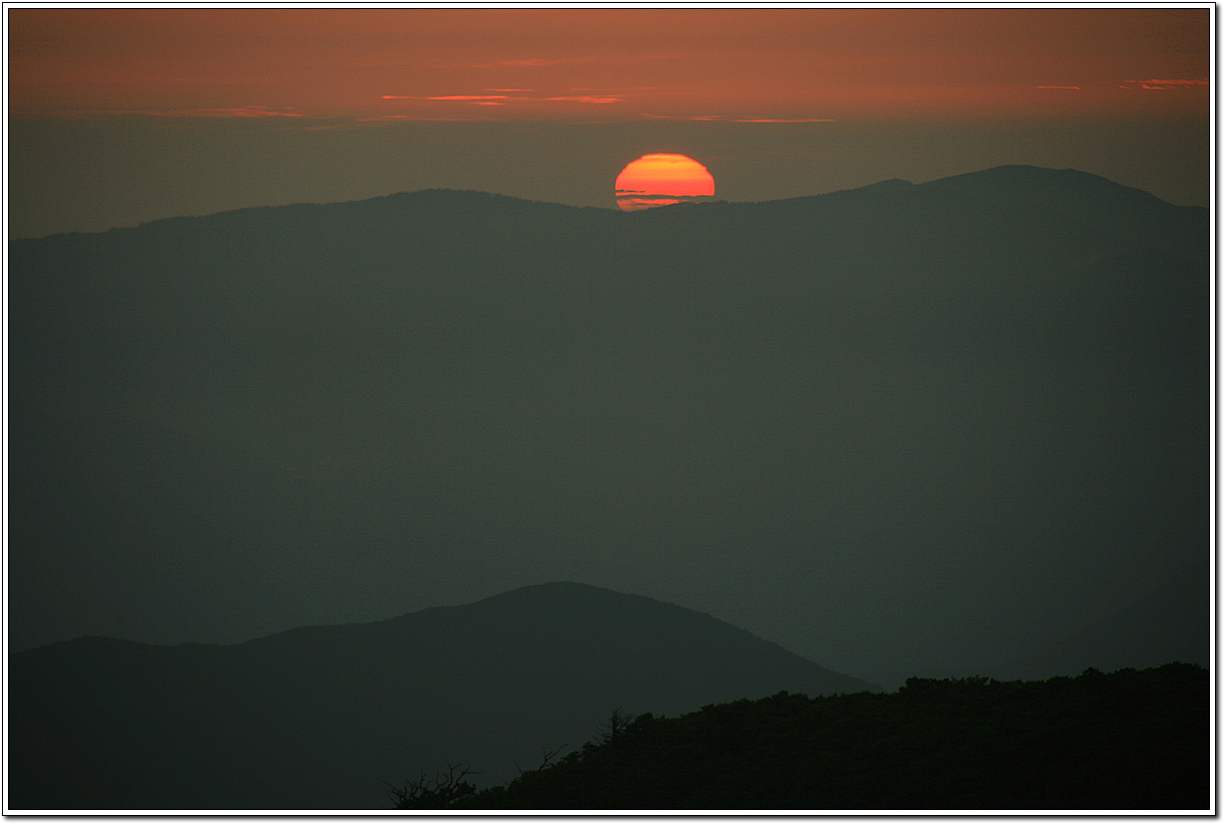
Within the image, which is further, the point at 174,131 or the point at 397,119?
the point at 174,131

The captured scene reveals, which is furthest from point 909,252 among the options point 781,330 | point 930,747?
point 930,747

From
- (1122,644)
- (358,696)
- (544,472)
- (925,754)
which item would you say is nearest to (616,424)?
(544,472)

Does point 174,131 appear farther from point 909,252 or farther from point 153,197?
point 909,252

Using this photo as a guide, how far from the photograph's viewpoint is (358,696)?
57812mm

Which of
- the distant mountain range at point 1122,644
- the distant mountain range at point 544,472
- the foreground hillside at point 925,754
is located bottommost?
the foreground hillside at point 925,754

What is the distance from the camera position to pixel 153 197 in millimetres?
30203

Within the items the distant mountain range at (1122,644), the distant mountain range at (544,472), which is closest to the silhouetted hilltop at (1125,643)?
the distant mountain range at (1122,644)

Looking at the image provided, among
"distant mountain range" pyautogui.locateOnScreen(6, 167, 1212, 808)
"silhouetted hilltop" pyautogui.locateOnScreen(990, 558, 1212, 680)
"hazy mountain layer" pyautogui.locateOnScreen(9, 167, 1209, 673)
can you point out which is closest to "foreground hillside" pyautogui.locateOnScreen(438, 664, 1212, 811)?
"distant mountain range" pyautogui.locateOnScreen(6, 167, 1212, 808)

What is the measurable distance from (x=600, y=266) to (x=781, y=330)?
47.3ft

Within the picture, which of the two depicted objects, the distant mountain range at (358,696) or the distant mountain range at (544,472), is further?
the distant mountain range at (544,472)

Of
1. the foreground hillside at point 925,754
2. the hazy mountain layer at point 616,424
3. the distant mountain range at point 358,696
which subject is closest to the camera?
the foreground hillside at point 925,754

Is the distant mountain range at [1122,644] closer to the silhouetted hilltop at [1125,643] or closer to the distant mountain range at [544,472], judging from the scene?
the silhouetted hilltop at [1125,643]

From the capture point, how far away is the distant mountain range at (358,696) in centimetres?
4747

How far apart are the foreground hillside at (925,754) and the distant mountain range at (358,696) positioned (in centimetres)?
3499
